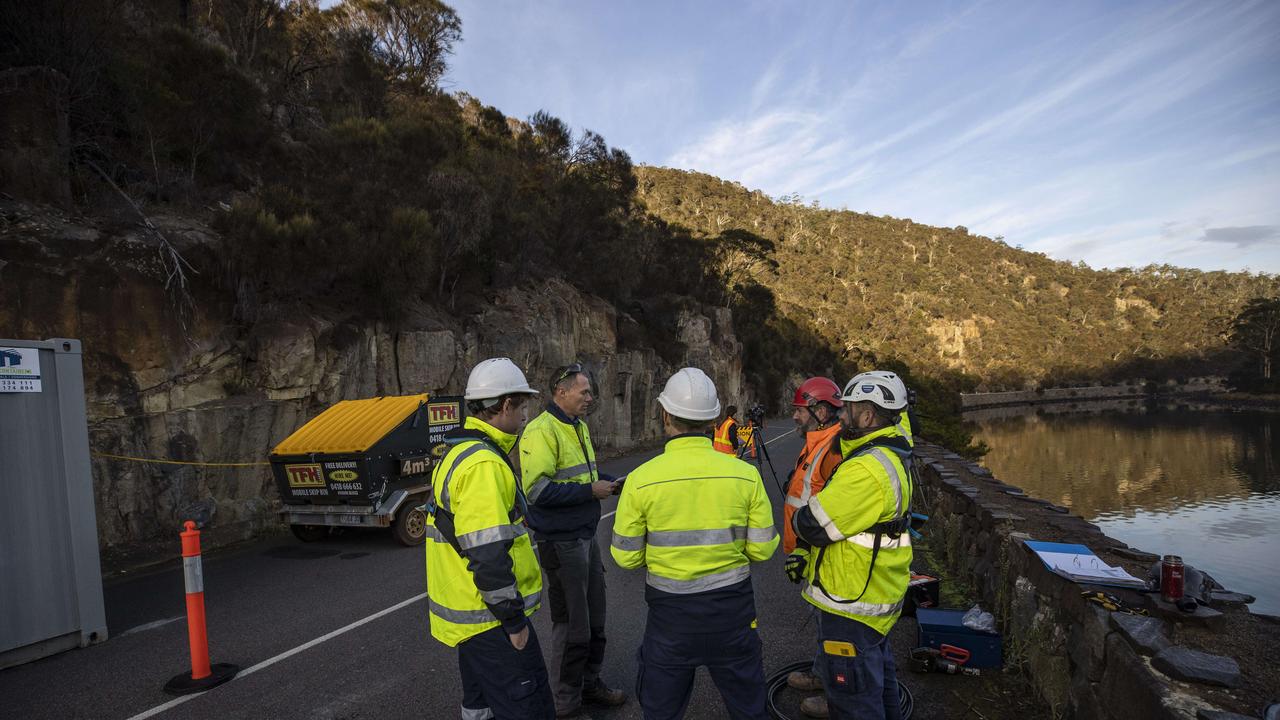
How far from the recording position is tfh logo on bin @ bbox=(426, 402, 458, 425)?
9.50 meters

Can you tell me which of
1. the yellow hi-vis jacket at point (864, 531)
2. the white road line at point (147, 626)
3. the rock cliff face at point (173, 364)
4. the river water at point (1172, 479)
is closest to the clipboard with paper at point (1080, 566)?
the yellow hi-vis jacket at point (864, 531)

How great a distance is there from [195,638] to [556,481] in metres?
3.11

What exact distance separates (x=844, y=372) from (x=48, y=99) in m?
62.4

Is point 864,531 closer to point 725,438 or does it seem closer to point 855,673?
point 855,673

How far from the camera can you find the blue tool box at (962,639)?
4488mm

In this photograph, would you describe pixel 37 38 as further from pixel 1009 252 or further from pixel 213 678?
pixel 1009 252

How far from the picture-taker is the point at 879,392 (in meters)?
3.24

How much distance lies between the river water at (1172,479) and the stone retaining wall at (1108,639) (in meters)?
10.3

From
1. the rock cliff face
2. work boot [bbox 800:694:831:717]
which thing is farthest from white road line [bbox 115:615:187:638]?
work boot [bbox 800:694:831:717]

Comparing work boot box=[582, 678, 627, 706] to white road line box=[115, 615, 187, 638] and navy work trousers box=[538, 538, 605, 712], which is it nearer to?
navy work trousers box=[538, 538, 605, 712]

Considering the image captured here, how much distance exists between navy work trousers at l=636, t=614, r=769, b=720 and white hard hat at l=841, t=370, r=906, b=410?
1304mm

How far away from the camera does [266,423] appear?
10.9m

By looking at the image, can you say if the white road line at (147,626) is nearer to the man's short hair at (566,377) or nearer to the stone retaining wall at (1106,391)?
the man's short hair at (566,377)

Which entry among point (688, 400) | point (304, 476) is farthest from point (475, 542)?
point (304, 476)
